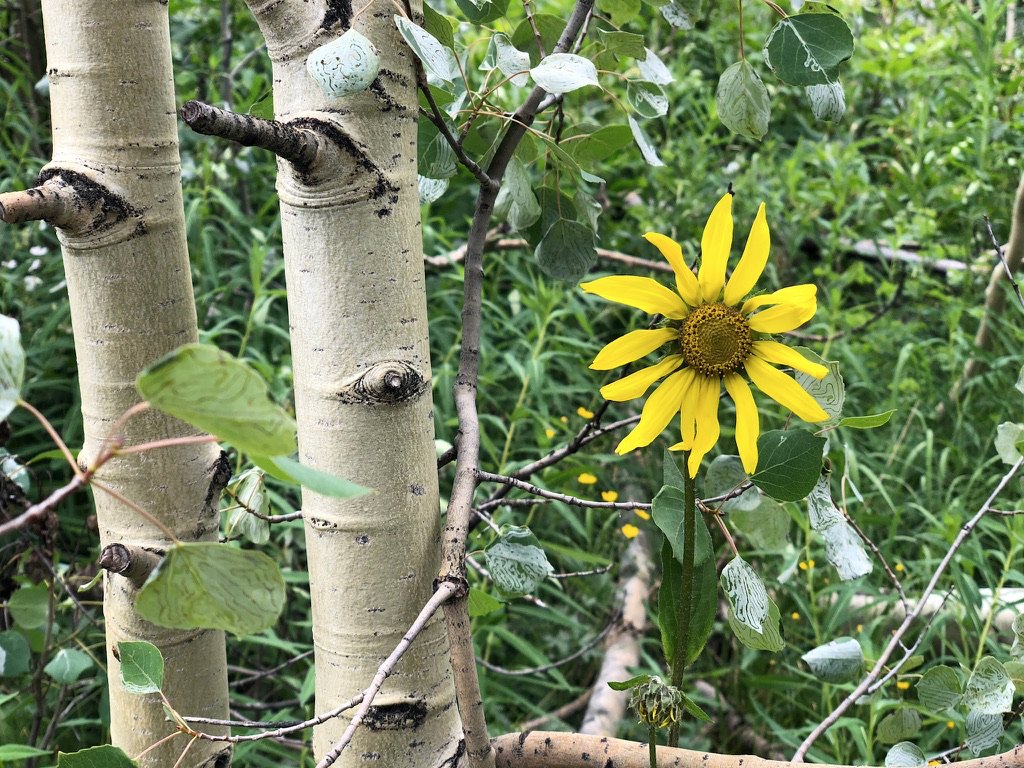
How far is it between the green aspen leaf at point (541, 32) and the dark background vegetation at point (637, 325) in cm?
53

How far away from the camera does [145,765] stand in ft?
2.53

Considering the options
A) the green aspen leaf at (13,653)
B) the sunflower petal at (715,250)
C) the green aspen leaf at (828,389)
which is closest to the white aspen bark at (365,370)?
the sunflower petal at (715,250)

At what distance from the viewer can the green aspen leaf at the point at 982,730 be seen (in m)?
0.85

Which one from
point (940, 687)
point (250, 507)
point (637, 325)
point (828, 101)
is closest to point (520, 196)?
point (828, 101)

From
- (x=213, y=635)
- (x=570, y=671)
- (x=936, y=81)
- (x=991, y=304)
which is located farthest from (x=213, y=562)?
(x=936, y=81)

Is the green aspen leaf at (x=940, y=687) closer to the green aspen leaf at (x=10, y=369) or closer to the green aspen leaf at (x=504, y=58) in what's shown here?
the green aspen leaf at (x=504, y=58)

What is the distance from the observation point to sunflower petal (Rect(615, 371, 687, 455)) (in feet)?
2.18

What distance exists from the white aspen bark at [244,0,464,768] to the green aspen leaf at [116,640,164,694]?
12cm

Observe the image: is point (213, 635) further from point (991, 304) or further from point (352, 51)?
point (991, 304)

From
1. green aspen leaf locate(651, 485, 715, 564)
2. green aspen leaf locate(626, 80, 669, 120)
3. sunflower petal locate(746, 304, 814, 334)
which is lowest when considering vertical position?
green aspen leaf locate(651, 485, 715, 564)

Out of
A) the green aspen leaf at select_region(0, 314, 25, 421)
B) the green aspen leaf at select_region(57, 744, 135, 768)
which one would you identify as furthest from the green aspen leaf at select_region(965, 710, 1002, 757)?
the green aspen leaf at select_region(0, 314, 25, 421)

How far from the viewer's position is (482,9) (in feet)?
2.63

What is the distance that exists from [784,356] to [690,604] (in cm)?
20

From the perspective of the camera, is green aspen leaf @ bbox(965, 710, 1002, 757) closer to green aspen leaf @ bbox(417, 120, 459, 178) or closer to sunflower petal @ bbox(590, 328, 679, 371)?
sunflower petal @ bbox(590, 328, 679, 371)
